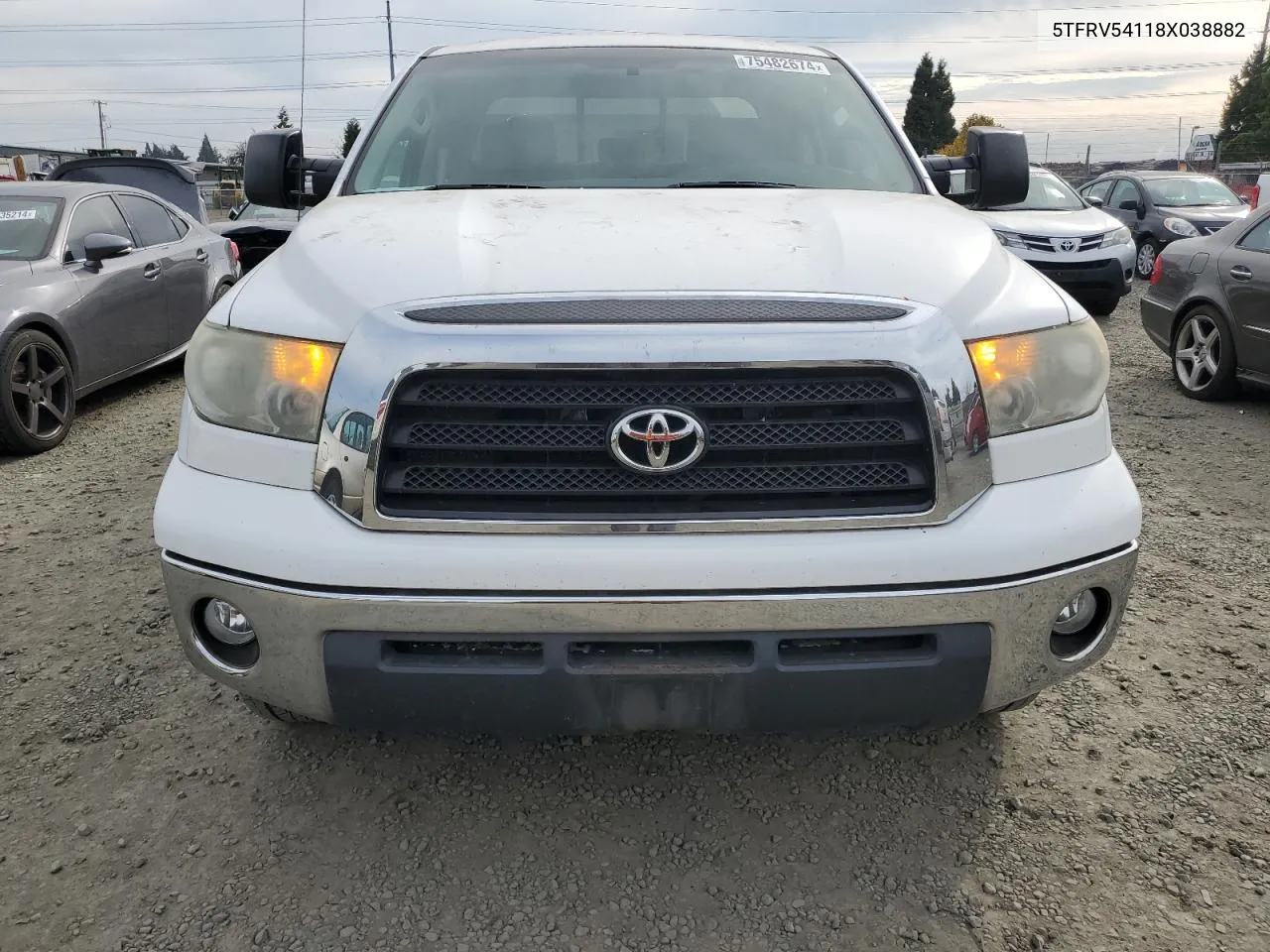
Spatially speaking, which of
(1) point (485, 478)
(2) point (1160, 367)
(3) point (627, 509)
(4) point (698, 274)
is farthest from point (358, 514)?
(2) point (1160, 367)

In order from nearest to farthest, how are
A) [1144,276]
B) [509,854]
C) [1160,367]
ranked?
[509,854]
[1160,367]
[1144,276]

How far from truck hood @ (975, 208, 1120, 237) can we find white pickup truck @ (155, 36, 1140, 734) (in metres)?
9.43

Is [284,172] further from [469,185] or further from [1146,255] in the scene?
[1146,255]

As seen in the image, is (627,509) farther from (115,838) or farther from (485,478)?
(115,838)

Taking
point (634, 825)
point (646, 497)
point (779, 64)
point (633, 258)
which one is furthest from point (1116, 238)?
point (646, 497)

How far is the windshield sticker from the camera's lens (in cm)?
356

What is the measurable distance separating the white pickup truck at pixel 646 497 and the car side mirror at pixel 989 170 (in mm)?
1553

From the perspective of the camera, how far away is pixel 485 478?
1.97m

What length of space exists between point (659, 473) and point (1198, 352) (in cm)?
635

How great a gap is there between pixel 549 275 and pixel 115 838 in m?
1.64

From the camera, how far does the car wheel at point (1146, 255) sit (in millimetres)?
14012

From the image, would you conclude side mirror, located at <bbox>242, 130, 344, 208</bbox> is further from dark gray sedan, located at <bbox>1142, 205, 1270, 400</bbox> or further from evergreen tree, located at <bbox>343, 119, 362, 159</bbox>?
dark gray sedan, located at <bbox>1142, 205, 1270, 400</bbox>

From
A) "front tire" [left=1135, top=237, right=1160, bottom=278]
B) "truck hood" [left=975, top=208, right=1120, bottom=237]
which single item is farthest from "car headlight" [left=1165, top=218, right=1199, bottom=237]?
"truck hood" [left=975, top=208, right=1120, bottom=237]

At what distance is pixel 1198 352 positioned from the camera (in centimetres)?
692
